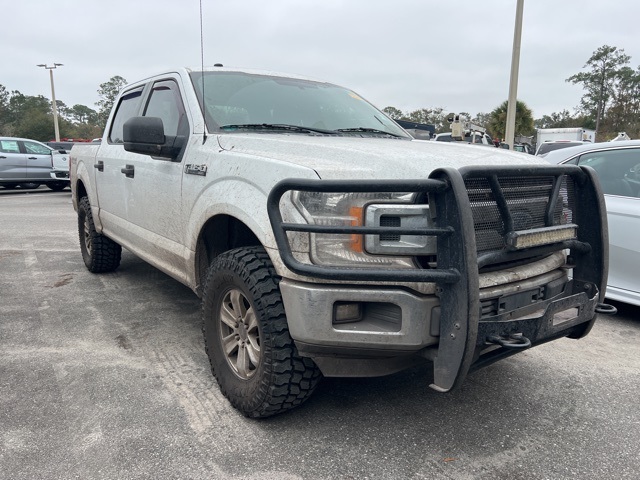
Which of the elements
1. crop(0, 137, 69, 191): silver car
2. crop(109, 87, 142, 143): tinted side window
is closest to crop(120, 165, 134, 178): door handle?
crop(109, 87, 142, 143): tinted side window

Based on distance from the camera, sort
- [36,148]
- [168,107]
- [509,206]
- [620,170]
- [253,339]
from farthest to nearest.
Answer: [36,148] → [620,170] → [168,107] → [253,339] → [509,206]

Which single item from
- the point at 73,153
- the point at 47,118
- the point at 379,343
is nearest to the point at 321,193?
the point at 379,343

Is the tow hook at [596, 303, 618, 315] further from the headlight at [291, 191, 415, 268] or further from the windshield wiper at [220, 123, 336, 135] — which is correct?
the windshield wiper at [220, 123, 336, 135]

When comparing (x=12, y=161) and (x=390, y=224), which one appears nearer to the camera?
(x=390, y=224)

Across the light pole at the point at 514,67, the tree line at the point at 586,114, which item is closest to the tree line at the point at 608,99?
the tree line at the point at 586,114

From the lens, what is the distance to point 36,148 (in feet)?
54.1

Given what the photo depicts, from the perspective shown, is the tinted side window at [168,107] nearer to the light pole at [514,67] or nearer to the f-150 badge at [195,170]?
the f-150 badge at [195,170]

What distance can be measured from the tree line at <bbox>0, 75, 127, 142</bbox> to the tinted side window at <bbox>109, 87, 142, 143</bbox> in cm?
5080

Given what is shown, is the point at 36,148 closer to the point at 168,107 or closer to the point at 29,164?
the point at 29,164

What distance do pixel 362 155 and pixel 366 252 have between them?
503 mm

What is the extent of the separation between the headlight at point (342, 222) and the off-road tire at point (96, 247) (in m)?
3.84

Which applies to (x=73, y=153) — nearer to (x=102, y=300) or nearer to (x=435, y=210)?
(x=102, y=300)

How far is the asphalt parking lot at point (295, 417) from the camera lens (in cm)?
244

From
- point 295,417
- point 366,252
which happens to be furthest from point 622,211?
point 295,417
